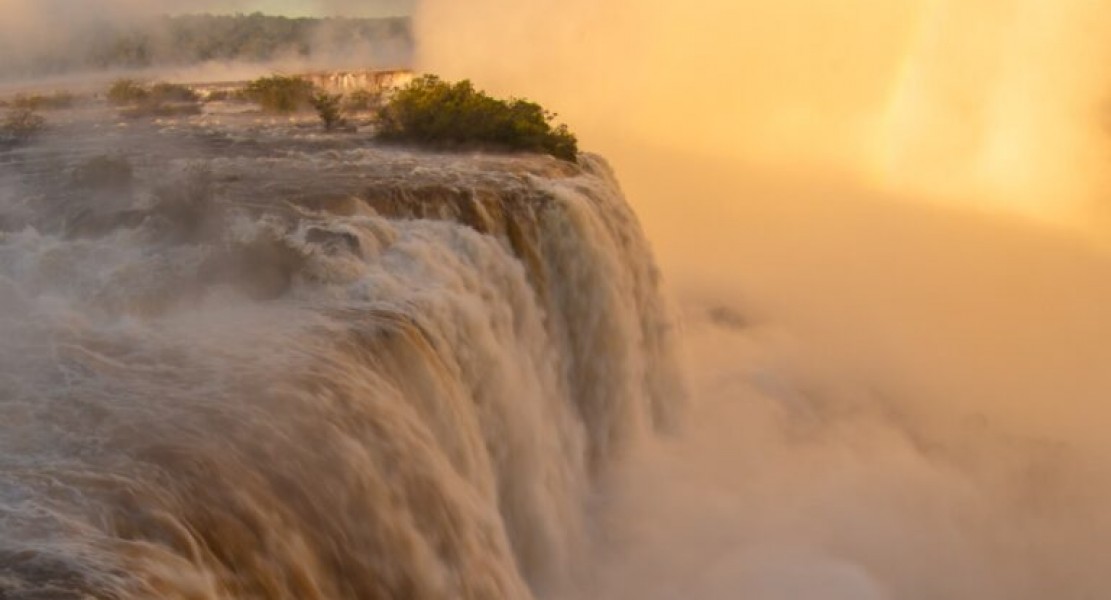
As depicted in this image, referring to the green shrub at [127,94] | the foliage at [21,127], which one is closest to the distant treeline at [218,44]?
the green shrub at [127,94]

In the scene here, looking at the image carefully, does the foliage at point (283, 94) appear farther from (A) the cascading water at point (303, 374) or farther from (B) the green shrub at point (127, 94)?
(A) the cascading water at point (303, 374)

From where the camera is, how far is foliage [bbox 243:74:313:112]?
19.3m

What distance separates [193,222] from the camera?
28.2ft

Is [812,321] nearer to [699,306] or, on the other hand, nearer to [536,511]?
[699,306]

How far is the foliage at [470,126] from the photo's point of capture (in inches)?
588

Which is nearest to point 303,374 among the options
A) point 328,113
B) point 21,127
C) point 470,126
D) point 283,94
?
point 470,126

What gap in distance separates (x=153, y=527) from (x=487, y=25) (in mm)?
31421

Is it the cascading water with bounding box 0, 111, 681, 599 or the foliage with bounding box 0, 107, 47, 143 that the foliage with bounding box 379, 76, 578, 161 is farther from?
the foliage with bounding box 0, 107, 47, 143

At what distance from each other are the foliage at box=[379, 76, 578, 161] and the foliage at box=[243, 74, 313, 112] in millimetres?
4151

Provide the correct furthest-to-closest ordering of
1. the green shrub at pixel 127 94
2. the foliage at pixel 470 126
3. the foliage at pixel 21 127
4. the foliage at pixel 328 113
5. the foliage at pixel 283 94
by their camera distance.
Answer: the foliage at pixel 283 94 < the green shrub at pixel 127 94 < the foliage at pixel 328 113 < the foliage at pixel 470 126 < the foliage at pixel 21 127

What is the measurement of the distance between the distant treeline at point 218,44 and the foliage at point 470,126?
8633mm

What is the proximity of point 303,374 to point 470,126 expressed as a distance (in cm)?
983

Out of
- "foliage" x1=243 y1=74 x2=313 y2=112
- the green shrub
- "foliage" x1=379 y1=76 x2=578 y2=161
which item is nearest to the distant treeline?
the green shrub

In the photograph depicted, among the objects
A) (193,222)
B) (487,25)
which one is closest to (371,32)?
(487,25)
